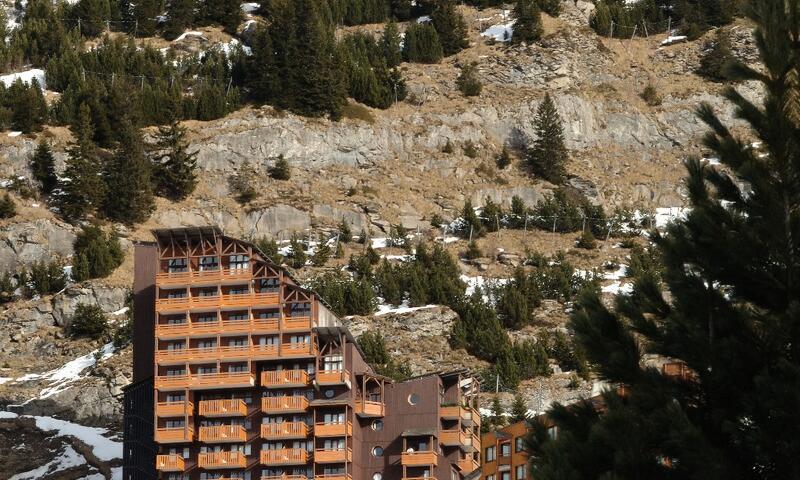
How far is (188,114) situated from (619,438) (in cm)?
11387

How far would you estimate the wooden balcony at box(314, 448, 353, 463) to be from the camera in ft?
240

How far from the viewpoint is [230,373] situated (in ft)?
246

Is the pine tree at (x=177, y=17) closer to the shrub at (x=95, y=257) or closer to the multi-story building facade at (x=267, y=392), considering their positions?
the shrub at (x=95, y=257)

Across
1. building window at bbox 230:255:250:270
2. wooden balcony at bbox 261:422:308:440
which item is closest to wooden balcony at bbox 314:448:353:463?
wooden balcony at bbox 261:422:308:440

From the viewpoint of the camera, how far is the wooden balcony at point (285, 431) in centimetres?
7394

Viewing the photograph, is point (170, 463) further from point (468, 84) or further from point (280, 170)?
point (468, 84)

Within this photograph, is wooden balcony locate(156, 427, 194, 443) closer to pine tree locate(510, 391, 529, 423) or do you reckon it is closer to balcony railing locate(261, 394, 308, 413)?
balcony railing locate(261, 394, 308, 413)

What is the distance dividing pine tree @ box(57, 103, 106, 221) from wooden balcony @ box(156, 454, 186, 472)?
40851 mm

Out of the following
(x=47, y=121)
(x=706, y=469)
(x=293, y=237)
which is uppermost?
(x=706, y=469)

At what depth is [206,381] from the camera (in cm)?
7525

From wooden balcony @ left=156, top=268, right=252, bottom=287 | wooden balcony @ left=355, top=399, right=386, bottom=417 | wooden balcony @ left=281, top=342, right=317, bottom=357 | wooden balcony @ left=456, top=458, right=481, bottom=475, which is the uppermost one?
wooden balcony @ left=156, top=268, right=252, bottom=287

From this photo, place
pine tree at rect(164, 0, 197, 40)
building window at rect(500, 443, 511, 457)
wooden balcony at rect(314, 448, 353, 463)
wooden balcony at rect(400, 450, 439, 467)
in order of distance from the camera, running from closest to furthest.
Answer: wooden balcony at rect(400, 450, 439, 467), wooden balcony at rect(314, 448, 353, 463), building window at rect(500, 443, 511, 457), pine tree at rect(164, 0, 197, 40)

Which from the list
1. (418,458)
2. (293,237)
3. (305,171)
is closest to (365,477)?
(418,458)

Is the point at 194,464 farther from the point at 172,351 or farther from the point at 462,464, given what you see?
the point at 462,464
